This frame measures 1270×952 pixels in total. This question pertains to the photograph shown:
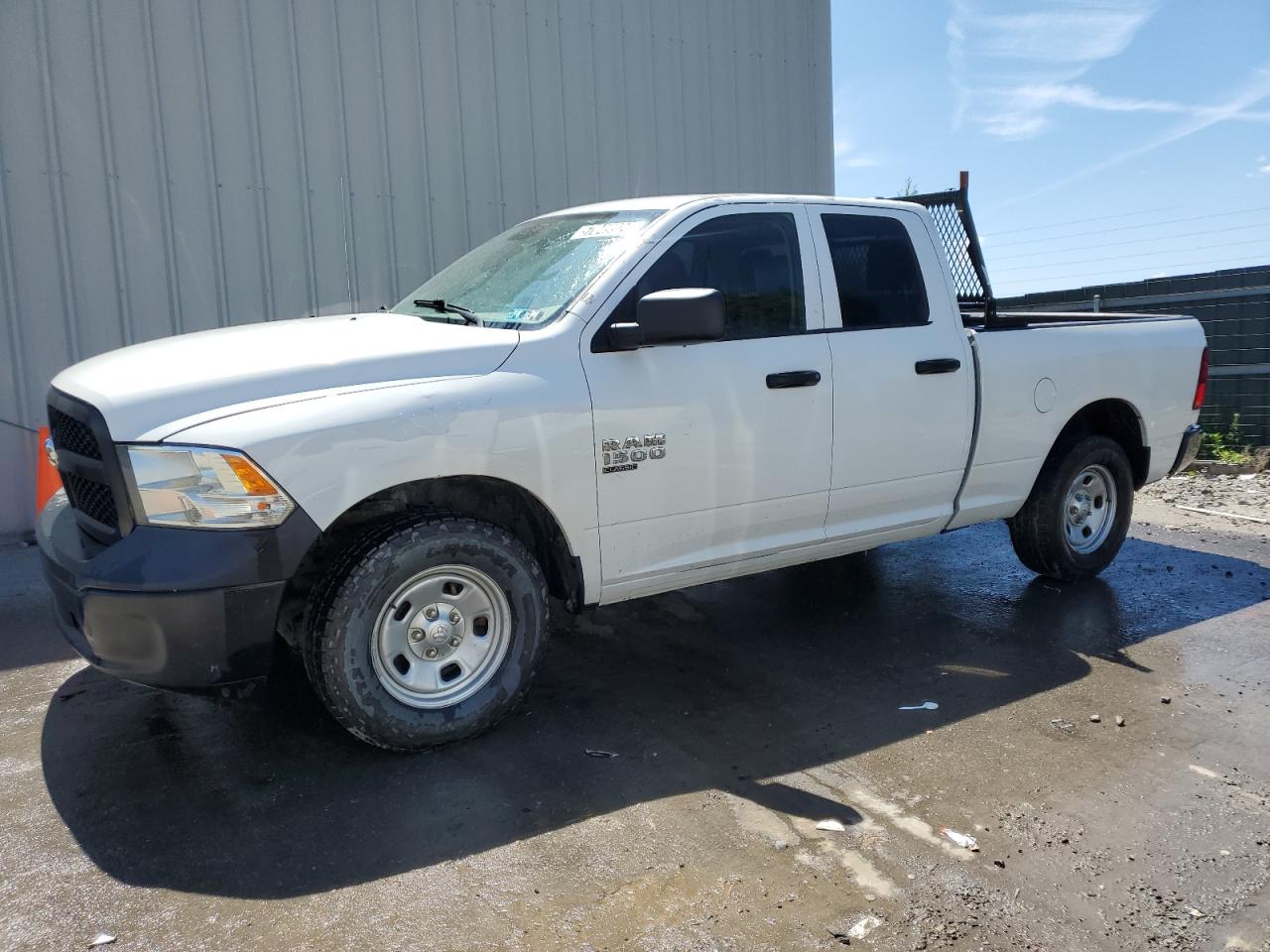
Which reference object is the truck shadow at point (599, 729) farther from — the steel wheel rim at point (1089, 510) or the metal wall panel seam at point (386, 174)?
the metal wall panel seam at point (386, 174)

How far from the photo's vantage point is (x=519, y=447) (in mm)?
3789

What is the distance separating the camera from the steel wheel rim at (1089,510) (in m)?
5.99

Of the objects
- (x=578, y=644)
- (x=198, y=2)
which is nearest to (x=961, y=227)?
(x=578, y=644)

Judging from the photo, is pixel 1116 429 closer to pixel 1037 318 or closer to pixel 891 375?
pixel 1037 318

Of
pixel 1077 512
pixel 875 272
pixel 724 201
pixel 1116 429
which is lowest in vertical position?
pixel 1077 512

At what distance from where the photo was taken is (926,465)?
5.05m

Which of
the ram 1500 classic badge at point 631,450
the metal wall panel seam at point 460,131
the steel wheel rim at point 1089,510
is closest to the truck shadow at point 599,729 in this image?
the steel wheel rim at point 1089,510

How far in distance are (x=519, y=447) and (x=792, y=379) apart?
4.38 ft

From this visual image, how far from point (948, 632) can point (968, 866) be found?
2.29m

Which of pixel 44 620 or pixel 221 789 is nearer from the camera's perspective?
pixel 221 789

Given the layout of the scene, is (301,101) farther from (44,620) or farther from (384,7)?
(44,620)

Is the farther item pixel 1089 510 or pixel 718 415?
pixel 1089 510

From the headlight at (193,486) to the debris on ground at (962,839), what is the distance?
244 centimetres

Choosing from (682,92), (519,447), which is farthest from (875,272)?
(682,92)
